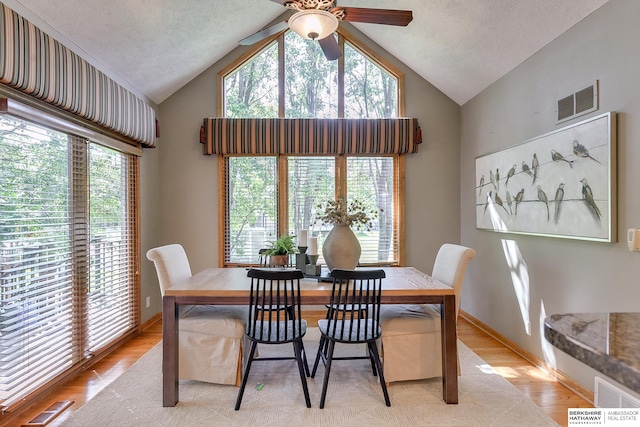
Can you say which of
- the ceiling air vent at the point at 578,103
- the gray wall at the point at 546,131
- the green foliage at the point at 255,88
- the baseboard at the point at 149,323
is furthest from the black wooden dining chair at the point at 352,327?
the green foliage at the point at 255,88

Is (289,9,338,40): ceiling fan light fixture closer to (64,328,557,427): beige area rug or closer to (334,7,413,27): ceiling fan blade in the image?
(334,7,413,27): ceiling fan blade

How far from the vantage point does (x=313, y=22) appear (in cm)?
215

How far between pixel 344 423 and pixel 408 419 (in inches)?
15.4

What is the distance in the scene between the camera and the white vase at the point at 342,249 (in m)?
2.69

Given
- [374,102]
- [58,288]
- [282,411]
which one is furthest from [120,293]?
[374,102]

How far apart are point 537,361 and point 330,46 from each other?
297 cm

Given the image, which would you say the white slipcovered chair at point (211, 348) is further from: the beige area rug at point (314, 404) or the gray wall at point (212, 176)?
the gray wall at point (212, 176)

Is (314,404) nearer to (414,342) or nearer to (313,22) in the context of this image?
(414,342)

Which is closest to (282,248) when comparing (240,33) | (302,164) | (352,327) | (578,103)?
(352,327)

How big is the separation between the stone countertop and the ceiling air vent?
85.6 inches

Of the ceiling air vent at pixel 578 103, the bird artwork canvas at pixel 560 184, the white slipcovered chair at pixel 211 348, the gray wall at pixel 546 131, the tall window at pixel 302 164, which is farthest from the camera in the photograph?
the tall window at pixel 302 164

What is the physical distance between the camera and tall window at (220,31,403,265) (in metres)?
4.30

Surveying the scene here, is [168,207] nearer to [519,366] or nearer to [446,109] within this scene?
[446,109]

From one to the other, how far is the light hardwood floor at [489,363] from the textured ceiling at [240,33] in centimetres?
250
